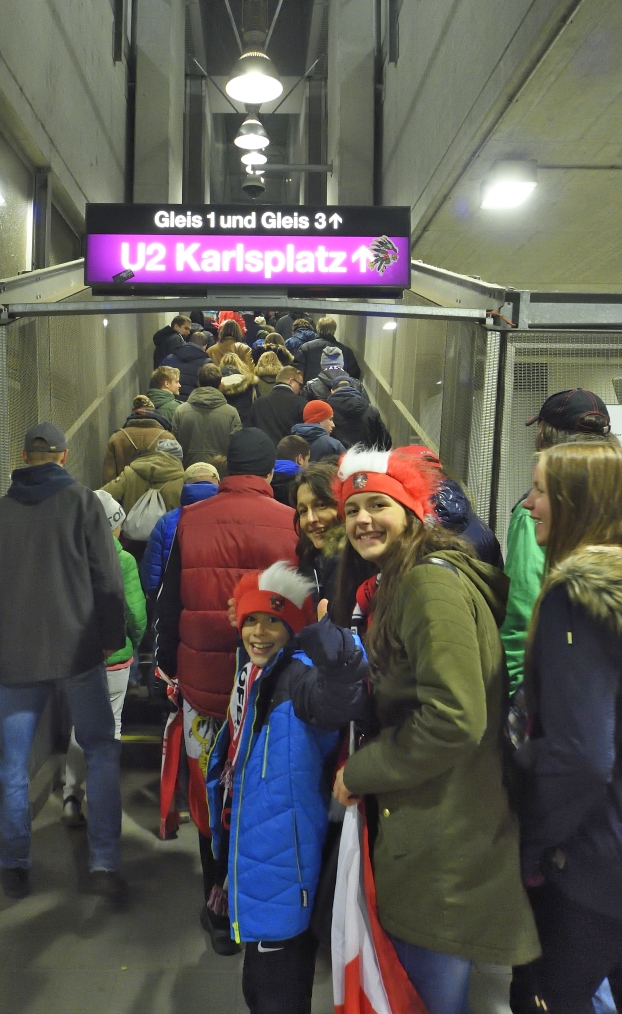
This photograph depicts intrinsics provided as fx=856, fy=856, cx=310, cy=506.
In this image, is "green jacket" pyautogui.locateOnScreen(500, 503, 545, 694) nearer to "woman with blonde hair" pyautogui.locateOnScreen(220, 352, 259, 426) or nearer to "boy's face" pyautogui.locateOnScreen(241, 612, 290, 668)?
"boy's face" pyautogui.locateOnScreen(241, 612, 290, 668)

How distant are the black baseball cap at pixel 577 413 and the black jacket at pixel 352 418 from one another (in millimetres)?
5105

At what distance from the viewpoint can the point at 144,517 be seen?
226 inches

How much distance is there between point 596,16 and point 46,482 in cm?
419

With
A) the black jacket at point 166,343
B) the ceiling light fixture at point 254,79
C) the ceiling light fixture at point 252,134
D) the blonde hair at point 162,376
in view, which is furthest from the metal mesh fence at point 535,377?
the ceiling light fixture at point 252,134

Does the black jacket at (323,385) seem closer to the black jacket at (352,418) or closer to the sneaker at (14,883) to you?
the black jacket at (352,418)

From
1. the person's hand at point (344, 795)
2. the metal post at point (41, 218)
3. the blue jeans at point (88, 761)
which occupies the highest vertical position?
the metal post at point (41, 218)

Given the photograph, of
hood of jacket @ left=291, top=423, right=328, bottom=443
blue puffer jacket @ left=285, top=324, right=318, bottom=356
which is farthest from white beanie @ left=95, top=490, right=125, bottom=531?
blue puffer jacket @ left=285, top=324, right=318, bottom=356

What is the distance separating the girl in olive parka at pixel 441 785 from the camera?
1981 mm

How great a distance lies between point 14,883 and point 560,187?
691 centimetres

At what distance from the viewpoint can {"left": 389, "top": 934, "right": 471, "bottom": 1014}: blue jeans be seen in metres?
2.09

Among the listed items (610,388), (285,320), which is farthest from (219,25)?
(610,388)

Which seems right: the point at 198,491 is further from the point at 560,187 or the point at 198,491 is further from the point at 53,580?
the point at 560,187

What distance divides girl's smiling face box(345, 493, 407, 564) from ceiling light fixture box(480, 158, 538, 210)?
5.77 meters

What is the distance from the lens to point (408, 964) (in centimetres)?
213
